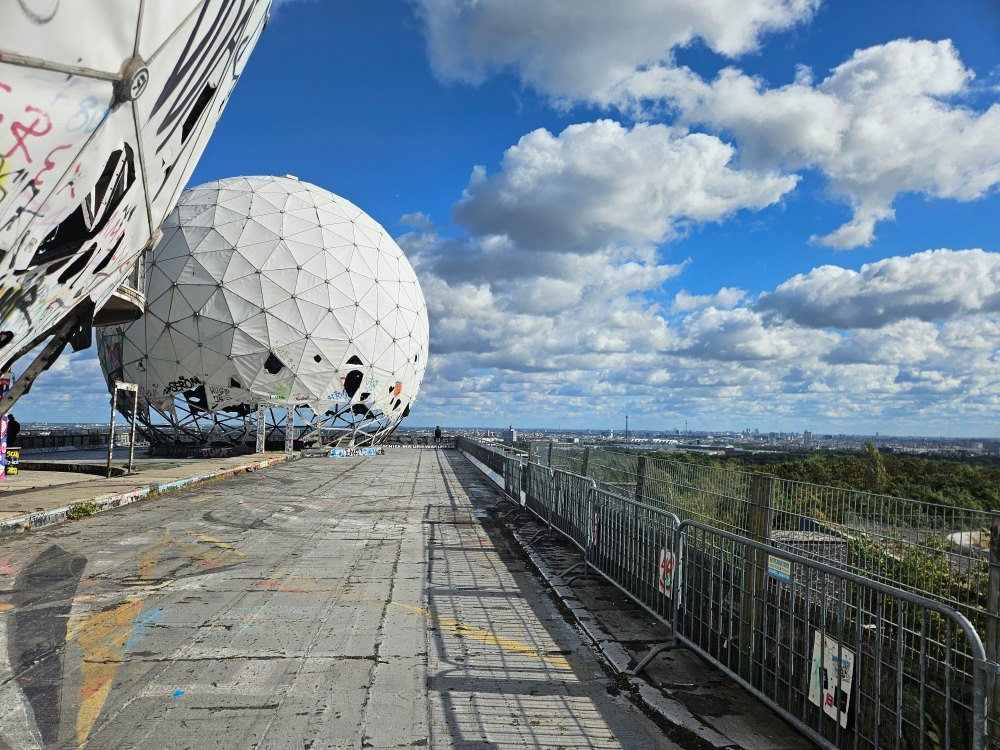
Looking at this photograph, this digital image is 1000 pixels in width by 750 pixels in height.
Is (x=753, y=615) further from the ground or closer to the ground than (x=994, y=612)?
closer to the ground

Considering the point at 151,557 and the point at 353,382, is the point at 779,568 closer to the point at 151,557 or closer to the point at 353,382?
the point at 151,557

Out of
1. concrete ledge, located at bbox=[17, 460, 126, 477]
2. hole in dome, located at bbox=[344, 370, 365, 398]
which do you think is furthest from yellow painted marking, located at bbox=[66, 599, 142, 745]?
hole in dome, located at bbox=[344, 370, 365, 398]

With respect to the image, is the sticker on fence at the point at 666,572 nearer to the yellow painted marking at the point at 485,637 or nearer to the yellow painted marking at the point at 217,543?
the yellow painted marking at the point at 485,637

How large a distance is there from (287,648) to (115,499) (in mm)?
9347

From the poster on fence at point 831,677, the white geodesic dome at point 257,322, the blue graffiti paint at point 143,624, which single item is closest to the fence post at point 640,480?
the poster on fence at point 831,677

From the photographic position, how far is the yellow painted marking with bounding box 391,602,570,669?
4.93m

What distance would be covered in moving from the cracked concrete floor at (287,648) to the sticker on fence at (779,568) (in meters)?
1.26

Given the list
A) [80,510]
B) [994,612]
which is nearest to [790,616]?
[994,612]

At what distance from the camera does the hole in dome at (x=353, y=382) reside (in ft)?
96.5

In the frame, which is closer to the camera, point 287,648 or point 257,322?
point 287,648

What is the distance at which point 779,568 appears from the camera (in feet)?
13.8

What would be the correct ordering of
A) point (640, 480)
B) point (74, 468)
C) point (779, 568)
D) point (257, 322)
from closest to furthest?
1. point (779, 568)
2. point (640, 480)
3. point (74, 468)
4. point (257, 322)

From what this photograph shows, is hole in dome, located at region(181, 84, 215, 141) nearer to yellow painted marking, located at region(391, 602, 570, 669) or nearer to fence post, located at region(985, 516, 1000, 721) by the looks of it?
yellow painted marking, located at region(391, 602, 570, 669)

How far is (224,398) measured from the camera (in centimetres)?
2756
